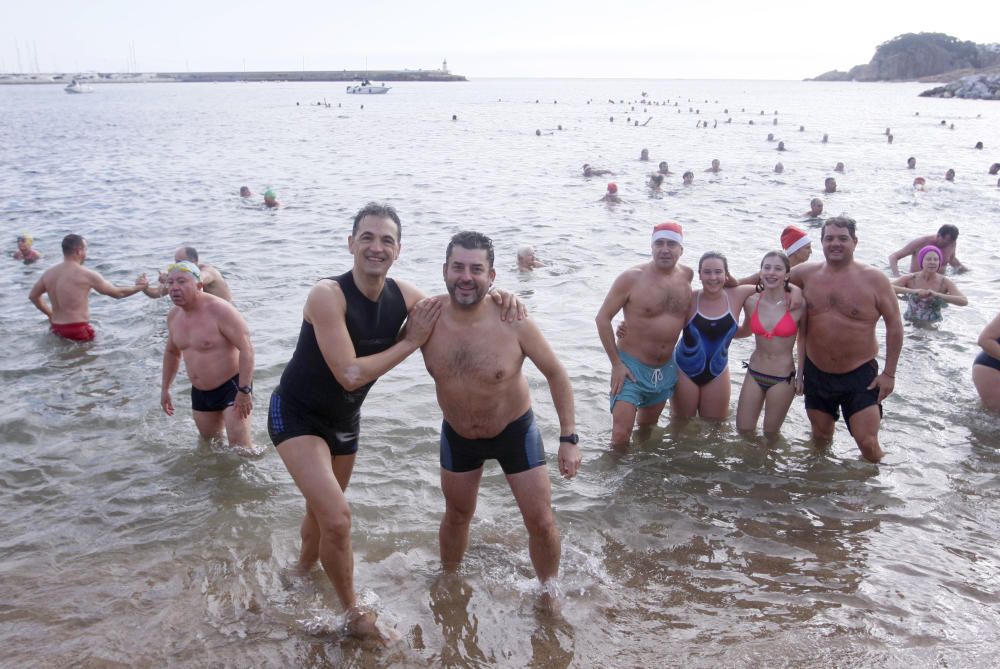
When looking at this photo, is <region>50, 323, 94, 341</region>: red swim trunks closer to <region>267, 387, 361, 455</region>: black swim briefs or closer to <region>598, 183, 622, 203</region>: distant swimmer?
<region>267, 387, 361, 455</region>: black swim briefs

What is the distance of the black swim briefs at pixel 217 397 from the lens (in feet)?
21.4

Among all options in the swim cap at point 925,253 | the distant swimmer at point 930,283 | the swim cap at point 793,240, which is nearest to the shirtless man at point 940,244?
the swim cap at point 925,253

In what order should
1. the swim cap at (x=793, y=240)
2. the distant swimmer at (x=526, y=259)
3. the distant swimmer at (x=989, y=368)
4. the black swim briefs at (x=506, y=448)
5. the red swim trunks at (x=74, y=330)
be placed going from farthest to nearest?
1. the distant swimmer at (x=526, y=259)
2. the red swim trunks at (x=74, y=330)
3. the distant swimmer at (x=989, y=368)
4. the swim cap at (x=793, y=240)
5. the black swim briefs at (x=506, y=448)

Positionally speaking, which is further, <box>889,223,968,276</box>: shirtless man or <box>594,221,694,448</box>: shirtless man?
Result: <box>889,223,968,276</box>: shirtless man

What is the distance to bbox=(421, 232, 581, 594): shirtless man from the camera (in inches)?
163

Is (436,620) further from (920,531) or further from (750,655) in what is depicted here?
(920,531)

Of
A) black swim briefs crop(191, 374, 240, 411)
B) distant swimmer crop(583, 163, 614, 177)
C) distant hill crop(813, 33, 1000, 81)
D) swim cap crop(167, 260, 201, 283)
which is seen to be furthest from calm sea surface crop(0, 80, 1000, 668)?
distant hill crop(813, 33, 1000, 81)

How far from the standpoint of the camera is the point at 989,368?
23.9ft

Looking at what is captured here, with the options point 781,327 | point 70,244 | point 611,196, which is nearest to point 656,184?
point 611,196

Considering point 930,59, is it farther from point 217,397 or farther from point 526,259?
point 217,397

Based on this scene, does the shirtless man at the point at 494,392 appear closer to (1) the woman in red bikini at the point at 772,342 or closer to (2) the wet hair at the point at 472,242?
(2) the wet hair at the point at 472,242

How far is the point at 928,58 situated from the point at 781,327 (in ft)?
505

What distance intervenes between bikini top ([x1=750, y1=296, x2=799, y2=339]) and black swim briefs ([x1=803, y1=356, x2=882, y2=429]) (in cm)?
31

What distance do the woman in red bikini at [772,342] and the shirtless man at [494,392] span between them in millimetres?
2868
